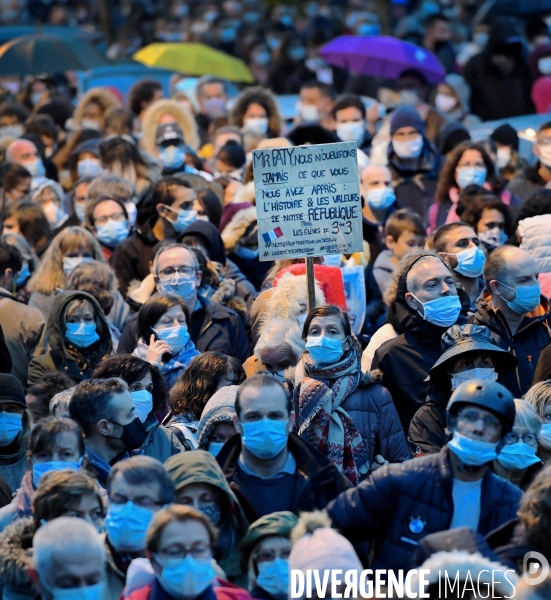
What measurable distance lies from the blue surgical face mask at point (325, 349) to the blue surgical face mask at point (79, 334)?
198 centimetres

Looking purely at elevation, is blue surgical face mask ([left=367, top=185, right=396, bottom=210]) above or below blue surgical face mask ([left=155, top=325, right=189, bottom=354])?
above

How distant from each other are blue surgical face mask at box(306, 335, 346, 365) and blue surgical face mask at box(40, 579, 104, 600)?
239 centimetres

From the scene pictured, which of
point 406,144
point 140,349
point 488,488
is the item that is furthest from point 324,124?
point 488,488

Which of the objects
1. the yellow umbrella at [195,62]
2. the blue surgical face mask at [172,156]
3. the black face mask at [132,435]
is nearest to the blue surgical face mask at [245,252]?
the blue surgical face mask at [172,156]

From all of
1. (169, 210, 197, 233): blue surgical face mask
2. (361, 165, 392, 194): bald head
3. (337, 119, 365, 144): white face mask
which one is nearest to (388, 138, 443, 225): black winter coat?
(361, 165, 392, 194): bald head

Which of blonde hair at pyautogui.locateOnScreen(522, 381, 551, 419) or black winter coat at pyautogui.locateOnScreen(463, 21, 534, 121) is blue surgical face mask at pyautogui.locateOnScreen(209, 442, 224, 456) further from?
black winter coat at pyautogui.locateOnScreen(463, 21, 534, 121)

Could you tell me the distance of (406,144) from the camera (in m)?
13.3

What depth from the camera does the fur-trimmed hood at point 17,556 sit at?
20.8 ft

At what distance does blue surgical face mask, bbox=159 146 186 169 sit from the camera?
1377 cm

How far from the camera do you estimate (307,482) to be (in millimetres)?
6875

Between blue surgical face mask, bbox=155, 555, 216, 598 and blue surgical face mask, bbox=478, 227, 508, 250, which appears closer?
blue surgical face mask, bbox=155, 555, 216, 598

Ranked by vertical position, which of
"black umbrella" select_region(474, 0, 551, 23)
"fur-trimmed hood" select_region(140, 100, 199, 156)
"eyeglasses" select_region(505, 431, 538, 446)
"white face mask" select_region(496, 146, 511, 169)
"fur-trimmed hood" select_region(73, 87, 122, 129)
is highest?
"black umbrella" select_region(474, 0, 551, 23)

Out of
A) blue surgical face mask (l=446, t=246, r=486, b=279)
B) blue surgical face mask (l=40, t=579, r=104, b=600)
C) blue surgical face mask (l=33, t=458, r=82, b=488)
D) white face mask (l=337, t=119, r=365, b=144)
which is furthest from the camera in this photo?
white face mask (l=337, t=119, r=365, b=144)

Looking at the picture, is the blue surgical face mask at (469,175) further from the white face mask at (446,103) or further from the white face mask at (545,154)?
the white face mask at (446,103)
